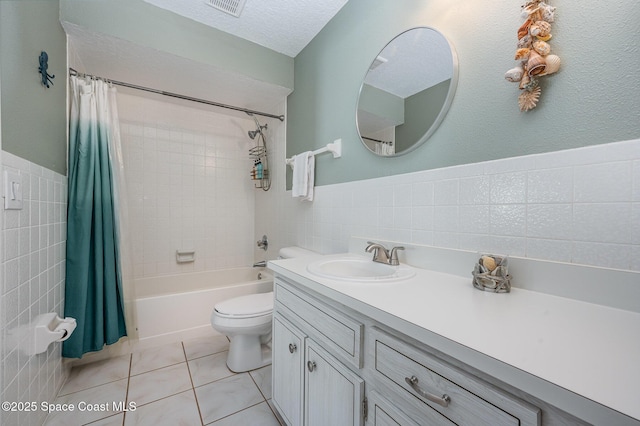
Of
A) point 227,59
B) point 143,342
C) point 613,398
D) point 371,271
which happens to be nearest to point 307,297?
point 371,271

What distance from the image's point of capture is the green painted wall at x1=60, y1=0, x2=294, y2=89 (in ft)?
4.83

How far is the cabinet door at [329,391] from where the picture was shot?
750mm

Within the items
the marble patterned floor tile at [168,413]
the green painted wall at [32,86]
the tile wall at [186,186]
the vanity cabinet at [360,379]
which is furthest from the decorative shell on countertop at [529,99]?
the tile wall at [186,186]

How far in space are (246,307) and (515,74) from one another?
69.3 inches

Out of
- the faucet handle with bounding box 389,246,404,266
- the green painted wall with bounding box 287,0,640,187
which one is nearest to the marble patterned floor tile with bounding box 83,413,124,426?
the faucet handle with bounding box 389,246,404,266

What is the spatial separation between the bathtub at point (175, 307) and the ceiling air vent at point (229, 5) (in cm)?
203

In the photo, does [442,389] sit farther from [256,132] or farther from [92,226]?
[256,132]

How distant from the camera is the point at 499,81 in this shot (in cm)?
91

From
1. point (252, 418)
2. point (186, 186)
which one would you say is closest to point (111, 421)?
point (252, 418)

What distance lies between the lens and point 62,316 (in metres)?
1.44

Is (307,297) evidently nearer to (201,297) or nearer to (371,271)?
(371,271)

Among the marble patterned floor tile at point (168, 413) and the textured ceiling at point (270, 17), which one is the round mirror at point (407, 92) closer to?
the textured ceiling at point (270, 17)

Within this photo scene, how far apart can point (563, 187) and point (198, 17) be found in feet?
7.36

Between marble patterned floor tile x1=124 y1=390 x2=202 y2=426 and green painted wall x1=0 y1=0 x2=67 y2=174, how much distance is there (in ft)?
4.28
